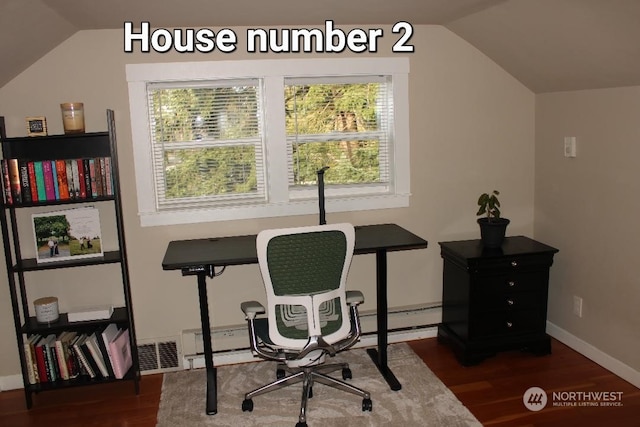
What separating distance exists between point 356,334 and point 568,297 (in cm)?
173

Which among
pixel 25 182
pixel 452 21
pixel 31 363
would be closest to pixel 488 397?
pixel 452 21

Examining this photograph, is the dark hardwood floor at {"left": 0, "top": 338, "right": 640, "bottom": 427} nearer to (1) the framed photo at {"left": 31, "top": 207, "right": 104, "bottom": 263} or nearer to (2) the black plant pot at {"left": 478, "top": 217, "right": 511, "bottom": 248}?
(2) the black plant pot at {"left": 478, "top": 217, "right": 511, "bottom": 248}

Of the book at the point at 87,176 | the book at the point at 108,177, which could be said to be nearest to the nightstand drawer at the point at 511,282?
the book at the point at 108,177

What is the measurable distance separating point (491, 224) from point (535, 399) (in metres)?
1.13

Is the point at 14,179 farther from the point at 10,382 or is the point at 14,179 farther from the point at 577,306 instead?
the point at 577,306

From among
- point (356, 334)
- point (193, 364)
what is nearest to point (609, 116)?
point (356, 334)

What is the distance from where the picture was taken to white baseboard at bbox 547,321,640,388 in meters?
3.22

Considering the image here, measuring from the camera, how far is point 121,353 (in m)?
3.39

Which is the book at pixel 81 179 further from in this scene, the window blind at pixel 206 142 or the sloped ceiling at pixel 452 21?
the sloped ceiling at pixel 452 21

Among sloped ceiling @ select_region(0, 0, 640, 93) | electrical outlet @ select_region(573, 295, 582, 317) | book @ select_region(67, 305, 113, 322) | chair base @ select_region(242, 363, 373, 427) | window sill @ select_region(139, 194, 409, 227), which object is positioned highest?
sloped ceiling @ select_region(0, 0, 640, 93)

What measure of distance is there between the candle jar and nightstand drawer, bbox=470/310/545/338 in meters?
2.71

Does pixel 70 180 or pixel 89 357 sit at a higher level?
pixel 70 180

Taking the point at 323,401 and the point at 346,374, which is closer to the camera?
the point at 323,401

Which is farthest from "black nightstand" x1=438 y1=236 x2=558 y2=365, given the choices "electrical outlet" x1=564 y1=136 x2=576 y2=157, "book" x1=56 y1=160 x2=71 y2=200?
"book" x1=56 y1=160 x2=71 y2=200
